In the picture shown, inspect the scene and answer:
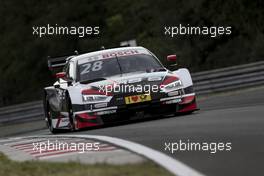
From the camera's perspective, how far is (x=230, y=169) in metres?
7.12

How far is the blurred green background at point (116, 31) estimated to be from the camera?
119ft

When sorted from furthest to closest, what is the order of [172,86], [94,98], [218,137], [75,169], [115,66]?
[115,66] → [172,86] → [94,98] → [218,137] → [75,169]

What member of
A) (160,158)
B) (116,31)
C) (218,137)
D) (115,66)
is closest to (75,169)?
(160,158)

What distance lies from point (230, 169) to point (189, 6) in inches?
1256

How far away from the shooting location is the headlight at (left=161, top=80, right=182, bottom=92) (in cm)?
1424

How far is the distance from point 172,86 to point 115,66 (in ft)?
4.68

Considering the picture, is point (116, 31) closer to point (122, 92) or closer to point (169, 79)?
point (169, 79)

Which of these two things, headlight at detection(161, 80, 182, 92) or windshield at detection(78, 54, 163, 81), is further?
windshield at detection(78, 54, 163, 81)

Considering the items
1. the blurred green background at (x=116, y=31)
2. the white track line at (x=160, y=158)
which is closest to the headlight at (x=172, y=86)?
the white track line at (x=160, y=158)

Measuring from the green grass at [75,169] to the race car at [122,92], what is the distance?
5.14 m

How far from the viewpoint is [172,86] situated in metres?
14.4

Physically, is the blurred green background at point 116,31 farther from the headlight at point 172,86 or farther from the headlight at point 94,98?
the headlight at point 94,98

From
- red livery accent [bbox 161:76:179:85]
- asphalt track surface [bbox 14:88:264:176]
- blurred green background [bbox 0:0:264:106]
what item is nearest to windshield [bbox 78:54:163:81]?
red livery accent [bbox 161:76:179:85]

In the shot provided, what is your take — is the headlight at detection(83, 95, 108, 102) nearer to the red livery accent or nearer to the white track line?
the red livery accent
